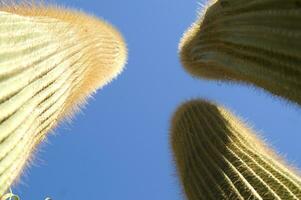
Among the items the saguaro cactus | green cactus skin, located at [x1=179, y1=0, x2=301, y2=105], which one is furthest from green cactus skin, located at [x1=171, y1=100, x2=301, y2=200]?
the saguaro cactus

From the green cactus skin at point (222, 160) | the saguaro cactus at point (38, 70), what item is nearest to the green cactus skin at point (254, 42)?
the green cactus skin at point (222, 160)

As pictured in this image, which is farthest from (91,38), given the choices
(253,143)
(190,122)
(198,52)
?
(253,143)

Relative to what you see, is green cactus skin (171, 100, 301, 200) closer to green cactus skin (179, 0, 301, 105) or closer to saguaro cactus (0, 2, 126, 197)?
green cactus skin (179, 0, 301, 105)

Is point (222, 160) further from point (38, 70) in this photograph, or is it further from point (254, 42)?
point (38, 70)

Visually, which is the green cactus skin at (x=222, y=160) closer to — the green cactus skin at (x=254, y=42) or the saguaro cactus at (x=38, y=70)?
the green cactus skin at (x=254, y=42)

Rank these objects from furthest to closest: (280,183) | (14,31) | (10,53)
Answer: (280,183) < (14,31) < (10,53)

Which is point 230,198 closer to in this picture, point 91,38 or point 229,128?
point 229,128
